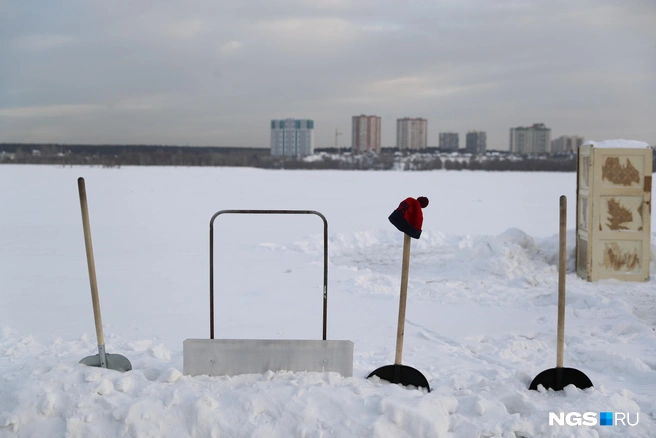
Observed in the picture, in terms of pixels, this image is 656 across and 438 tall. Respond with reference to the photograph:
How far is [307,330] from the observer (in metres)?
6.05

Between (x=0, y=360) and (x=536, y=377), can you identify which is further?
(x=0, y=360)

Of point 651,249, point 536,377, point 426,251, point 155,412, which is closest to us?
point 155,412

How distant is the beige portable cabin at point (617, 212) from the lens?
8.37 meters

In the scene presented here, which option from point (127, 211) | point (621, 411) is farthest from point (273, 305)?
point (127, 211)

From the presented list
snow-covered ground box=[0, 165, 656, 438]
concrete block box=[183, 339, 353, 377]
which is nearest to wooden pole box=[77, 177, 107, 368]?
snow-covered ground box=[0, 165, 656, 438]

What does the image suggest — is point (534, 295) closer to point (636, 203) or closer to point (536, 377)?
point (636, 203)

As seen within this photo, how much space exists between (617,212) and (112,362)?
261 inches

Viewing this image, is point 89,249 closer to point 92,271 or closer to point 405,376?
point 92,271

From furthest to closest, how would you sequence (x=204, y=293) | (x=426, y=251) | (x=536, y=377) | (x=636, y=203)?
(x=426, y=251)
(x=636, y=203)
(x=204, y=293)
(x=536, y=377)

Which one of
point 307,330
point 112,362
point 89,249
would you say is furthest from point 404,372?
point 89,249

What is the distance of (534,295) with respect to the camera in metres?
7.64

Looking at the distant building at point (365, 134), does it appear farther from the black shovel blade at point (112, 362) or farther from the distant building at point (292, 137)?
the black shovel blade at point (112, 362)

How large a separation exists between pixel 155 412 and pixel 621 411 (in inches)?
103

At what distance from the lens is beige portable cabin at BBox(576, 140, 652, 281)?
837cm
